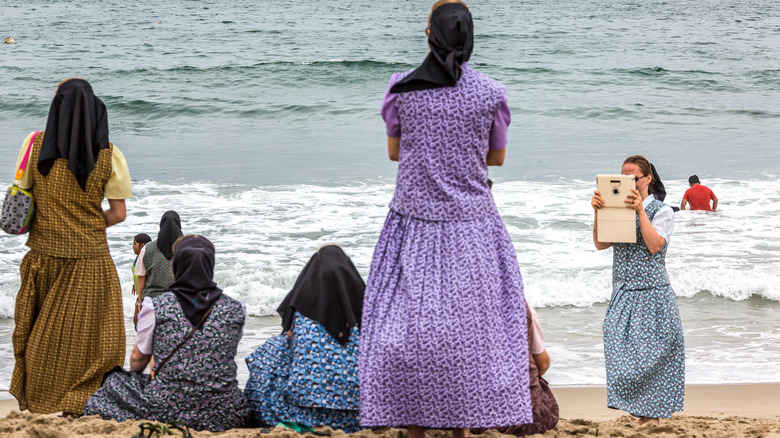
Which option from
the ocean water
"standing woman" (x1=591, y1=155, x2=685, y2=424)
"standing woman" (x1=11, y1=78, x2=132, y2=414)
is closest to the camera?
"standing woman" (x1=11, y1=78, x2=132, y2=414)

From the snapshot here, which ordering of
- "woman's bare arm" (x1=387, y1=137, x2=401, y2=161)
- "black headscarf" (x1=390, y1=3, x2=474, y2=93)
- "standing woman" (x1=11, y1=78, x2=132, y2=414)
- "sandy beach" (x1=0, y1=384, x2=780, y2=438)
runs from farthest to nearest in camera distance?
"standing woman" (x1=11, y1=78, x2=132, y2=414) < "sandy beach" (x1=0, y1=384, x2=780, y2=438) < "woman's bare arm" (x1=387, y1=137, x2=401, y2=161) < "black headscarf" (x1=390, y1=3, x2=474, y2=93)

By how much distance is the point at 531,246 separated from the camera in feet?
35.6

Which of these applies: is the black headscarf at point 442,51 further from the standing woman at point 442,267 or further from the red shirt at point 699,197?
the red shirt at point 699,197

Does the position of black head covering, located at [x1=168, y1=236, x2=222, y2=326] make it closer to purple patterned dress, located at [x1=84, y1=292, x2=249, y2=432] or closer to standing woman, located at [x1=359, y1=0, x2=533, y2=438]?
purple patterned dress, located at [x1=84, y1=292, x2=249, y2=432]

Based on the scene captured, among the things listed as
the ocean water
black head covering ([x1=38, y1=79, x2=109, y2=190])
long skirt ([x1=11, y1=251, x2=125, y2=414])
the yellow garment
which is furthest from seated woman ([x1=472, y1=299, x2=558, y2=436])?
the ocean water

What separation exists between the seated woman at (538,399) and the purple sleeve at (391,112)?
935 mm

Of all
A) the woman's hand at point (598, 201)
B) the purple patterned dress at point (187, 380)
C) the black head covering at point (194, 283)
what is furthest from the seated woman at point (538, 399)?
the black head covering at point (194, 283)

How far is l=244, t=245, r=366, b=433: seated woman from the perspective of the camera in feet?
11.2

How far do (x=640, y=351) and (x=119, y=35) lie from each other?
3008cm

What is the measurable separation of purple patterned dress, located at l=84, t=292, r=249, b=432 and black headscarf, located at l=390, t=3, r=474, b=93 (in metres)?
1.27

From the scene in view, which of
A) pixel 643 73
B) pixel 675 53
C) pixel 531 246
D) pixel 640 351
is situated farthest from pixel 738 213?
pixel 675 53

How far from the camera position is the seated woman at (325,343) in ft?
11.2

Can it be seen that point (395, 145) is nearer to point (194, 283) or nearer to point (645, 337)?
point (194, 283)

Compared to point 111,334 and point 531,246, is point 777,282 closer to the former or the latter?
point 531,246
